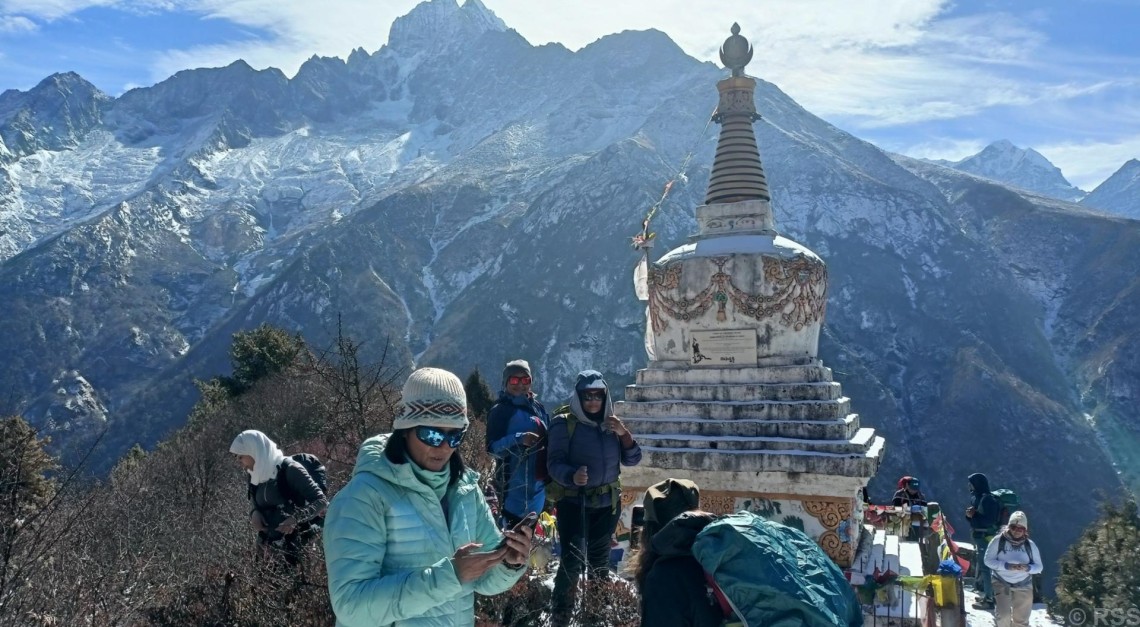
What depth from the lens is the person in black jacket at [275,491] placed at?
218 inches

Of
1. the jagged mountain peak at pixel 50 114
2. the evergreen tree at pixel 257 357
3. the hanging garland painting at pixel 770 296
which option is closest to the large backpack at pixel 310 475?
the hanging garland painting at pixel 770 296

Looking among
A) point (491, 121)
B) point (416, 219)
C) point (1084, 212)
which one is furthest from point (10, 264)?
point (1084, 212)

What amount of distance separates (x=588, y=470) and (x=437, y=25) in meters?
206

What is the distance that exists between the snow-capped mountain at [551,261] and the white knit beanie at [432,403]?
2478 inches

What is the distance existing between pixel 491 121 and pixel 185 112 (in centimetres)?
6896

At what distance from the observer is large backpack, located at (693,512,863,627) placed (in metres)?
2.72

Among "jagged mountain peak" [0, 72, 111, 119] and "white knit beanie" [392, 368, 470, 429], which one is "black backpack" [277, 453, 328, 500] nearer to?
"white knit beanie" [392, 368, 470, 429]

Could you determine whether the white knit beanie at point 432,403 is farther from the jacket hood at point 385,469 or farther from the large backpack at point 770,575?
the large backpack at point 770,575

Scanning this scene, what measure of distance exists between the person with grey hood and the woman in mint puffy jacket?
9.77 feet

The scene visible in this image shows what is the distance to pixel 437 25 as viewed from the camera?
19500cm

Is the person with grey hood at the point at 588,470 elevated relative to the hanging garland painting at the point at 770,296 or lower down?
lower down

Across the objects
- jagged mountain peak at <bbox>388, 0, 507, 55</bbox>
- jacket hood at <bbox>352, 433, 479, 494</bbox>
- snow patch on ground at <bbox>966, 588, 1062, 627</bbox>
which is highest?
jagged mountain peak at <bbox>388, 0, 507, 55</bbox>

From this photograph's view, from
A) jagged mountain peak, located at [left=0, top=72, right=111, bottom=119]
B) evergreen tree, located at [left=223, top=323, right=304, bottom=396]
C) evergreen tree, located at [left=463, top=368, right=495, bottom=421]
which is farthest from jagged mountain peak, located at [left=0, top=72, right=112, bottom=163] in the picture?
evergreen tree, located at [left=463, top=368, right=495, bottom=421]

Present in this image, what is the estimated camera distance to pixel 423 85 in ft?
593
